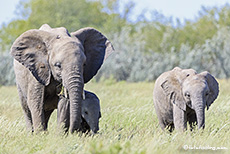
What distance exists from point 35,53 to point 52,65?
0.50m

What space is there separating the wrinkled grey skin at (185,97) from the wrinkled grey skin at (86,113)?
5.02 feet

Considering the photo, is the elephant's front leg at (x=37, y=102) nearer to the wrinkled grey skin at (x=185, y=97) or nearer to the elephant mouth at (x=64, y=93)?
the elephant mouth at (x=64, y=93)

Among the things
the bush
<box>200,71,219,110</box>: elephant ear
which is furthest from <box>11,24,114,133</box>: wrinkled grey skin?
the bush

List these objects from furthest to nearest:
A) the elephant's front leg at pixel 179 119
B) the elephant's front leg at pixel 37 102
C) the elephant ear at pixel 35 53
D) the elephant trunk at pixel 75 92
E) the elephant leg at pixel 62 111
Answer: the elephant's front leg at pixel 179 119 → the elephant leg at pixel 62 111 → the elephant's front leg at pixel 37 102 → the elephant ear at pixel 35 53 → the elephant trunk at pixel 75 92

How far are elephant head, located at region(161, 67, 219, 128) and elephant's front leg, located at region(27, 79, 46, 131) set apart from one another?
2.41 m

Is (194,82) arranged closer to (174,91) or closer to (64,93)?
(174,91)

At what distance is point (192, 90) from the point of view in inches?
326

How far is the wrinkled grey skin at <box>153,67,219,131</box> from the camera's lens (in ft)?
26.7

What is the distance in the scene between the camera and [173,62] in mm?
29109

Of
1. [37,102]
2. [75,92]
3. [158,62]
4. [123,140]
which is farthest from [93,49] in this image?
[158,62]

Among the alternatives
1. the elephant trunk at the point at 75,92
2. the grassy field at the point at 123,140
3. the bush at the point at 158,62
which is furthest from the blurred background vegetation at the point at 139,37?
Answer: the elephant trunk at the point at 75,92

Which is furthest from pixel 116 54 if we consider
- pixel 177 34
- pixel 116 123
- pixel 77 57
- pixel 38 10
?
pixel 38 10

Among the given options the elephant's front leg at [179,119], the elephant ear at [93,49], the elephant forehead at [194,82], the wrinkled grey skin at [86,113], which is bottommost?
the elephant's front leg at [179,119]

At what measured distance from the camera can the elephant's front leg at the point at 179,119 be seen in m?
8.60
